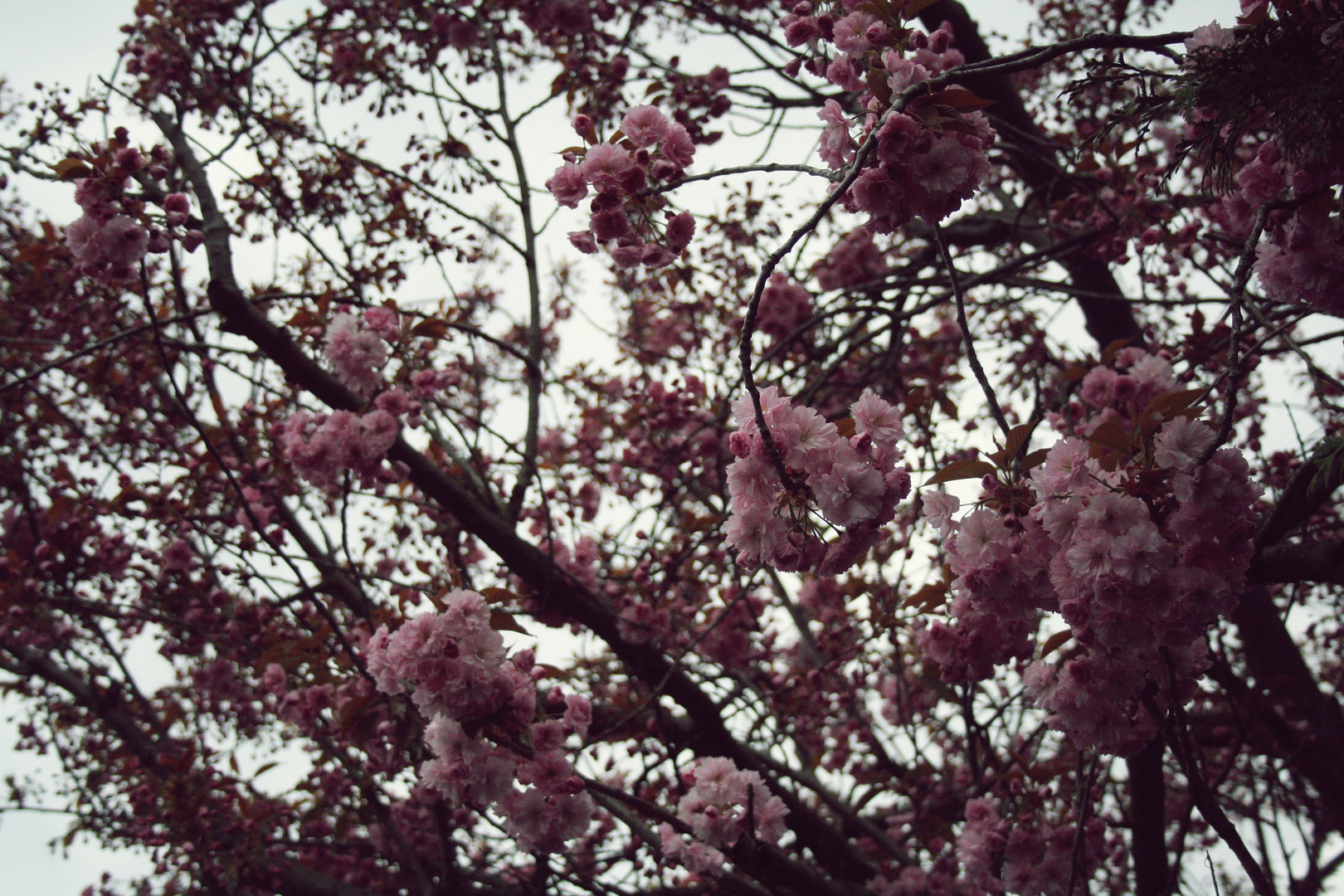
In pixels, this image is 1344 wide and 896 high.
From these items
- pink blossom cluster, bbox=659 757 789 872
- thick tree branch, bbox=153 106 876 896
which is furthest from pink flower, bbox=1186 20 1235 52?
thick tree branch, bbox=153 106 876 896

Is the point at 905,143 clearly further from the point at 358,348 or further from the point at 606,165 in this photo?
the point at 358,348

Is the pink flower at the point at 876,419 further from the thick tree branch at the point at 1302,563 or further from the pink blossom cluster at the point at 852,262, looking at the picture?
the pink blossom cluster at the point at 852,262

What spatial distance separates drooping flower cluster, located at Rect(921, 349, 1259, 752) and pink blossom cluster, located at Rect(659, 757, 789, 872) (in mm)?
990

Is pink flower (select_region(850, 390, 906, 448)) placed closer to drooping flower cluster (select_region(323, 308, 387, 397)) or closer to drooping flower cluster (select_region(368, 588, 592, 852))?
drooping flower cluster (select_region(368, 588, 592, 852))

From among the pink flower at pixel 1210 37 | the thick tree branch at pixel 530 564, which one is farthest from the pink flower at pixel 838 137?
the thick tree branch at pixel 530 564

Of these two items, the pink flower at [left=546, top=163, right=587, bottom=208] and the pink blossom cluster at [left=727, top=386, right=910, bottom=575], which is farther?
the pink flower at [left=546, top=163, right=587, bottom=208]

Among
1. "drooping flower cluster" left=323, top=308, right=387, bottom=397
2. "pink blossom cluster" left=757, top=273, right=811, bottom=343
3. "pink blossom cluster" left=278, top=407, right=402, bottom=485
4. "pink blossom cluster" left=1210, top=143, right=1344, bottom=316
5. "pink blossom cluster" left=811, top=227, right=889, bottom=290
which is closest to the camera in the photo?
"pink blossom cluster" left=1210, top=143, right=1344, bottom=316

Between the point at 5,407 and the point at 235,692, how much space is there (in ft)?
6.72

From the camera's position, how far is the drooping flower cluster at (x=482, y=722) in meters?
1.73

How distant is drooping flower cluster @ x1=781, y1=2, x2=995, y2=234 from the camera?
49.7 inches

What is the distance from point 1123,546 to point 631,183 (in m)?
1.11

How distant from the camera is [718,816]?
209 cm

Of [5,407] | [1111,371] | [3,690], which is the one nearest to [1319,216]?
[1111,371]

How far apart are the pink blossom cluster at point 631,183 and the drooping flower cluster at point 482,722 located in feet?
2.93
